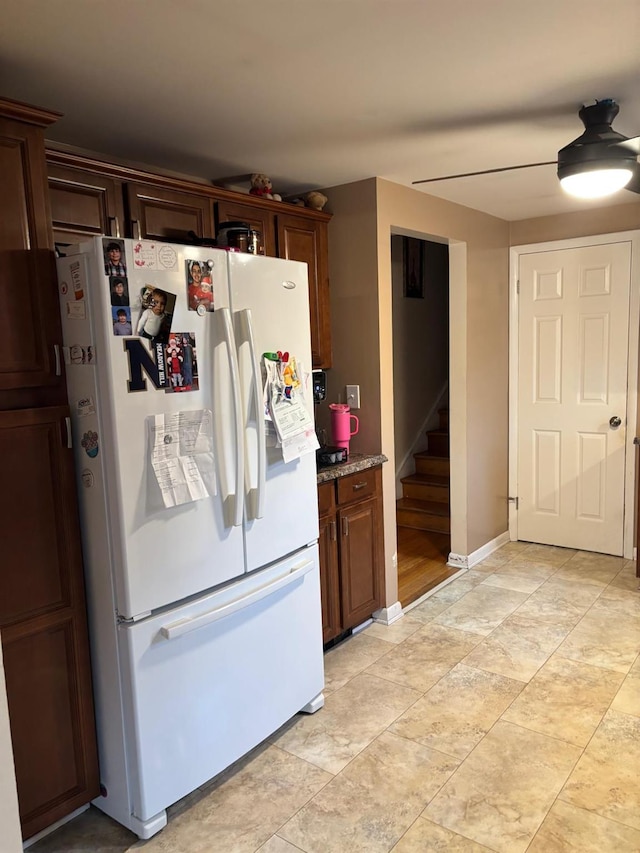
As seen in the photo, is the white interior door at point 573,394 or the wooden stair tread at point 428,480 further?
the wooden stair tread at point 428,480

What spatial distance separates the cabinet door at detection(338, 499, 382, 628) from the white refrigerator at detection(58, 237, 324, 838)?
79cm

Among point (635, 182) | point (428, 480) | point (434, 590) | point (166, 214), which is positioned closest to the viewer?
point (635, 182)

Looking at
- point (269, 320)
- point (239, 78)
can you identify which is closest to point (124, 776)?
point (269, 320)

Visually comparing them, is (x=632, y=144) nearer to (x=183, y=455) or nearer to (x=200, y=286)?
(x=200, y=286)

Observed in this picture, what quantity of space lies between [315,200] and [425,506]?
2806 millimetres

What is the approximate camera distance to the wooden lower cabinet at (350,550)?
3006 millimetres

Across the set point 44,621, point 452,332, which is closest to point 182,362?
point 44,621

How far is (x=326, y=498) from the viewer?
2977 mm

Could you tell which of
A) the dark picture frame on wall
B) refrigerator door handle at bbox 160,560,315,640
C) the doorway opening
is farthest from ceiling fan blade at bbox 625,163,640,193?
the dark picture frame on wall

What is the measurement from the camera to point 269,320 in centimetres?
229

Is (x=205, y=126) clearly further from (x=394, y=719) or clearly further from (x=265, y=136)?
(x=394, y=719)

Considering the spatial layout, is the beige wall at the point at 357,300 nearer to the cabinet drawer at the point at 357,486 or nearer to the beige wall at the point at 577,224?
the cabinet drawer at the point at 357,486

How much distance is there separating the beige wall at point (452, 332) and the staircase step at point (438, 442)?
93cm

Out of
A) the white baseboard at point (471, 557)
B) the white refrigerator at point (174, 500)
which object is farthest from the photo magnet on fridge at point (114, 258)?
the white baseboard at point (471, 557)
